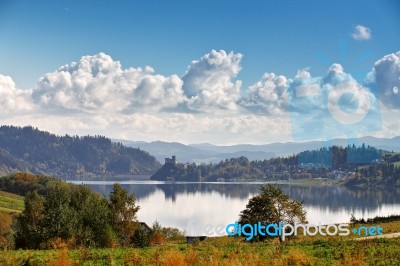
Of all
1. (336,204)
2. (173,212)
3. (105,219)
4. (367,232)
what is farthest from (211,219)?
(367,232)

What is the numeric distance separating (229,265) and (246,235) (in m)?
19.0

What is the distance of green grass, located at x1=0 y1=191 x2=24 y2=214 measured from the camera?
12301cm

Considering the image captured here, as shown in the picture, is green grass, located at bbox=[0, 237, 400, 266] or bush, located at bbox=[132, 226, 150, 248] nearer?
green grass, located at bbox=[0, 237, 400, 266]

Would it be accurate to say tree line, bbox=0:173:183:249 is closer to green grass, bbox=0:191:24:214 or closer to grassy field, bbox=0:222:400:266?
grassy field, bbox=0:222:400:266

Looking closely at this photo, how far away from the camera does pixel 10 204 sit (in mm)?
135250

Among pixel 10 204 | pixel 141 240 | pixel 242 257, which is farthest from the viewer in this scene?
pixel 10 204

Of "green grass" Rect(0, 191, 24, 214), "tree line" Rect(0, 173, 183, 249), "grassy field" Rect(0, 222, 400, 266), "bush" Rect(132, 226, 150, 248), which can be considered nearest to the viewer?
"grassy field" Rect(0, 222, 400, 266)

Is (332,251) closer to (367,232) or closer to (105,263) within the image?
(105,263)

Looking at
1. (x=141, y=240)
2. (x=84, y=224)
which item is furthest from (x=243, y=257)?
(x=84, y=224)

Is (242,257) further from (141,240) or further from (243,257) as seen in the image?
(141,240)

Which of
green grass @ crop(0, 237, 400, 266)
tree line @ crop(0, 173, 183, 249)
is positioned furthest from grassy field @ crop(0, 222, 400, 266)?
tree line @ crop(0, 173, 183, 249)

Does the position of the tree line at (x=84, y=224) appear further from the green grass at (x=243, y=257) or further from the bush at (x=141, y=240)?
the green grass at (x=243, y=257)

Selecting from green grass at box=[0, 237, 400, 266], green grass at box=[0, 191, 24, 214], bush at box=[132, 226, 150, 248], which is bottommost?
green grass at box=[0, 191, 24, 214]

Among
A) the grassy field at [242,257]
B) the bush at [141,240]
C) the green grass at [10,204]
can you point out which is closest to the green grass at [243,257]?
the grassy field at [242,257]
